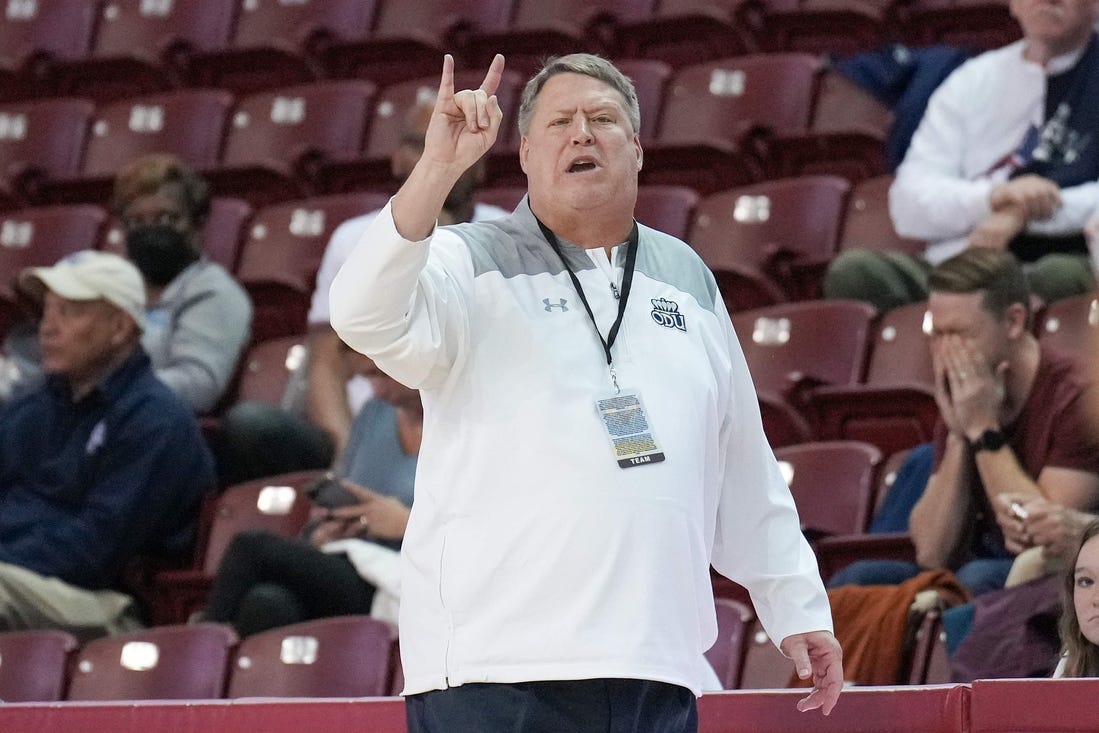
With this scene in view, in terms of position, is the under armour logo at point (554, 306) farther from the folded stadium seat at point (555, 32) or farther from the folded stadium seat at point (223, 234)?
the folded stadium seat at point (555, 32)

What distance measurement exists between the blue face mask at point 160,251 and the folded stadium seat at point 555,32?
133 cm

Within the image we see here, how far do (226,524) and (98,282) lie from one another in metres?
0.66

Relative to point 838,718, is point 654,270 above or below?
above

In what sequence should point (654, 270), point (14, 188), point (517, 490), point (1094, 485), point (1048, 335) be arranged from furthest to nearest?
1. point (14, 188)
2. point (1048, 335)
3. point (1094, 485)
4. point (654, 270)
5. point (517, 490)

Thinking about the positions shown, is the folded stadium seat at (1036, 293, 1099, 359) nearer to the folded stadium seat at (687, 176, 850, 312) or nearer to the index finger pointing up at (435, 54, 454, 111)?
the folded stadium seat at (687, 176, 850, 312)

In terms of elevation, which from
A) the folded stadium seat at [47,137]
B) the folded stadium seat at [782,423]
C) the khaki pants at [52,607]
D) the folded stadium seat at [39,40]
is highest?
the folded stadium seat at [39,40]

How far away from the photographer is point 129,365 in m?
4.44

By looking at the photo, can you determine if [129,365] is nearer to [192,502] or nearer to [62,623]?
[192,502]

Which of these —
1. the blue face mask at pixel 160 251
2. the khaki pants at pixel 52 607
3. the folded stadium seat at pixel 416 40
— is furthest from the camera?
the folded stadium seat at pixel 416 40

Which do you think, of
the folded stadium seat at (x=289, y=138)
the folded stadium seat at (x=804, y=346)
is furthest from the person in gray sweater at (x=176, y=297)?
the folded stadium seat at (x=804, y=346)

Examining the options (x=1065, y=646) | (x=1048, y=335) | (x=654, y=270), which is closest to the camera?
(x=654, y=270)

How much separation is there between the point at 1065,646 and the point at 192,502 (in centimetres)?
235

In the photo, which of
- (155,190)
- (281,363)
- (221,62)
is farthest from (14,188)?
(281,363)

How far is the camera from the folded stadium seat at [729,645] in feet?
11.3
